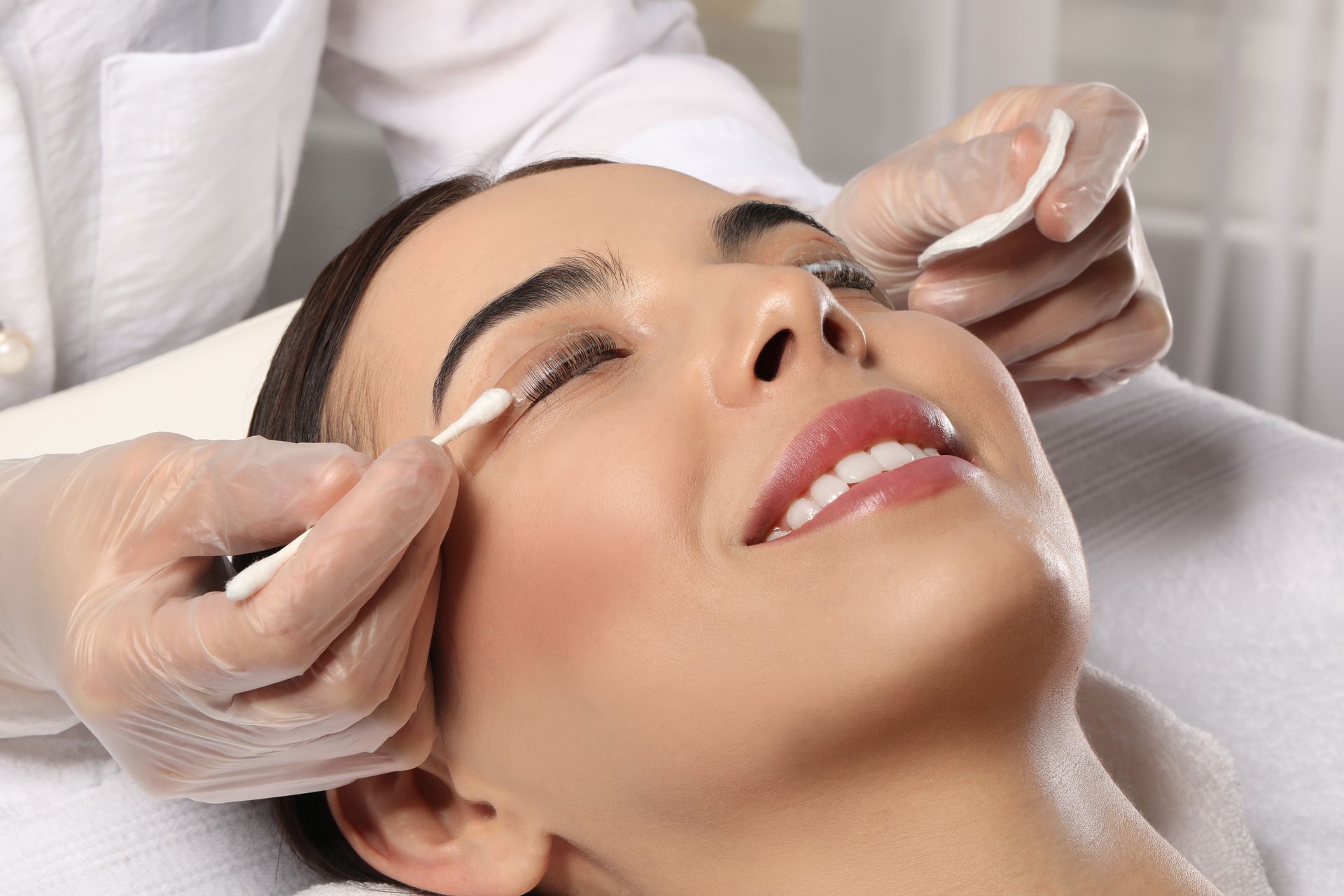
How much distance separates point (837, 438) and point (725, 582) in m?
0.13

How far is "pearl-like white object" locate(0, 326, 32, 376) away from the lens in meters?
1.36

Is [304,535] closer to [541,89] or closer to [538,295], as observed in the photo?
[538,295]

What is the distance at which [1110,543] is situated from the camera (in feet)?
5.18

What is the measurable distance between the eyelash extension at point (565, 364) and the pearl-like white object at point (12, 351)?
74 cm

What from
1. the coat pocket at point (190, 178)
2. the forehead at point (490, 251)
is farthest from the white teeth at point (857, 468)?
the coat pocket at point (190, 178)

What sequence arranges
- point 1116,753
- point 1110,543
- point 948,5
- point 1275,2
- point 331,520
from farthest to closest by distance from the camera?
point 948,5, point 1275,2, point 1110,543, point 1116,753, point 331,520

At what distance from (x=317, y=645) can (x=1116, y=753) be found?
84 cm

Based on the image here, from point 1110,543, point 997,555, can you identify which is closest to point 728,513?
point 997,555


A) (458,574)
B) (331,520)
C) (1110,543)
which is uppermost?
(331,520)

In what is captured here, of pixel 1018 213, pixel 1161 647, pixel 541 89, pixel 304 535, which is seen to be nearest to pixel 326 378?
pixel 304 535

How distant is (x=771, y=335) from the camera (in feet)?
2.90

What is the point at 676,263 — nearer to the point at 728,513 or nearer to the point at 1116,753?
the point at 728,513

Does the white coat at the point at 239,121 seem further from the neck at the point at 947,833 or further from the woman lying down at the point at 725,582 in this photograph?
the neck at the point at 947,833

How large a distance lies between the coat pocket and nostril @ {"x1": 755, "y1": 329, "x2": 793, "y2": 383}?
83 cm
